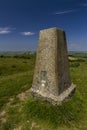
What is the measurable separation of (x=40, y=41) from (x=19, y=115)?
27.7 ft

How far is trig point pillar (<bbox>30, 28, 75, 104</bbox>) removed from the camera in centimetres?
1648

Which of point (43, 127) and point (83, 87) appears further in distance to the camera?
point (83, 87)

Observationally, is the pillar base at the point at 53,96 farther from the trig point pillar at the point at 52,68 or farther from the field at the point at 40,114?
the field at the point at 40,114

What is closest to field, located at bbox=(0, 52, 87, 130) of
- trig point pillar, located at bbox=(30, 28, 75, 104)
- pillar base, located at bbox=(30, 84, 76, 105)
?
pillar base, located at bbox=(30, 84, 76, 105)

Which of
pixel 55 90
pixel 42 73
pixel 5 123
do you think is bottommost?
pixel 5 123

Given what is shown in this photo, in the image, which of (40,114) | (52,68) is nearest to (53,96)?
(40,114)

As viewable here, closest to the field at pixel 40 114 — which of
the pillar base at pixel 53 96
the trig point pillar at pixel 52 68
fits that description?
the pillar base at pixel 53 96

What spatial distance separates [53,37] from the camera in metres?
16.8

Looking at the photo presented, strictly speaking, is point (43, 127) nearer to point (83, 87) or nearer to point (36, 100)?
point (36, 100)

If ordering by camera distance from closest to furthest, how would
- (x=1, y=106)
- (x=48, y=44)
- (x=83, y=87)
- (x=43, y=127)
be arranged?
(x=43, y=127)
(x=48, y=44)
(x=1, y=106)
(x=83, y=87)

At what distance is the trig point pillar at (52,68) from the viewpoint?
54.1ft

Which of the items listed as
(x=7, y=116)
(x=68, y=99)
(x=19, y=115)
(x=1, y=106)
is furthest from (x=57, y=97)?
(x=1, y=106)

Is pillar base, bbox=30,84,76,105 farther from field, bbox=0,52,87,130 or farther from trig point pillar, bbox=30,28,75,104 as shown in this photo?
field, bbox=0,52,87,130

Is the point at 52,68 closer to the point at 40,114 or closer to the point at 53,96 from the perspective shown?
the point at 53,96
